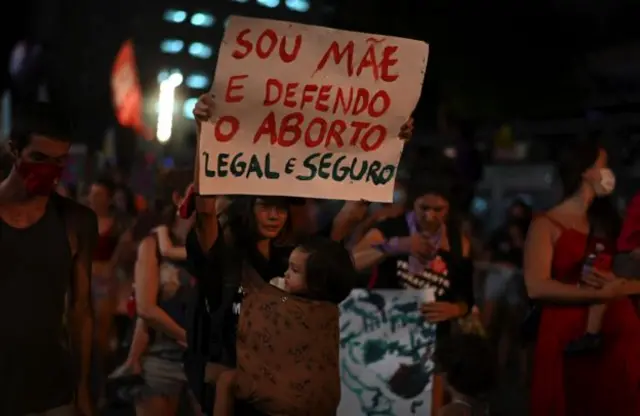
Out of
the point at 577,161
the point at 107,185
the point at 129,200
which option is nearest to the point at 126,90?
the point at 129,200

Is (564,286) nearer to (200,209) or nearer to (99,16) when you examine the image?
(200,209)

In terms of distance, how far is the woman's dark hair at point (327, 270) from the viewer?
3883 millimetres

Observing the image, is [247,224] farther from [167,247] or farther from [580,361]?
[580,361]

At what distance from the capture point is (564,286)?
189 inches

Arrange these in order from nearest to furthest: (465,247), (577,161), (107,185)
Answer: (577,161), (465,247), (107,185)

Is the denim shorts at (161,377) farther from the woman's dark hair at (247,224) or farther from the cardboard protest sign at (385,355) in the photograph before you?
the woman's dark hair at (247,224)

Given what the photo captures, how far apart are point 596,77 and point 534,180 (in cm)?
526

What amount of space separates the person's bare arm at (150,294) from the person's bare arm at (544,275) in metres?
1.73

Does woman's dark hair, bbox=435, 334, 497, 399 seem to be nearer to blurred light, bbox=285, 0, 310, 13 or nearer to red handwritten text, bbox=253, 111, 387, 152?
red handwritten text, bbox=253, 111, 387, 152

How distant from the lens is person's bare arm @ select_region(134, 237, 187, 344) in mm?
5137

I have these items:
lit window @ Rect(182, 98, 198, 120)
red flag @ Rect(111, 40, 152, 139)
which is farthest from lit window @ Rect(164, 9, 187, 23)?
red flag @ Rect(111, 40, 152, 139)

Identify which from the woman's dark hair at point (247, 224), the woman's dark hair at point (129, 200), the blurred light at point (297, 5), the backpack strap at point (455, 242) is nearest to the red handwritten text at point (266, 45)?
the woman's dark hair at point (247, 224)

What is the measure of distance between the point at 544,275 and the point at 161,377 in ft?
6.47

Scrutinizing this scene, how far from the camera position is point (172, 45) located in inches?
3295
